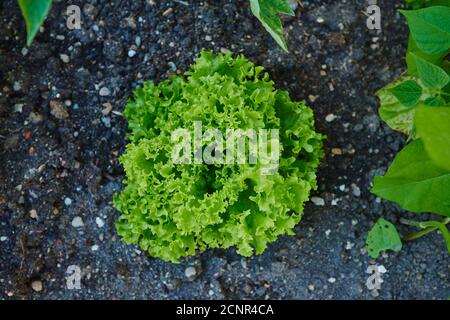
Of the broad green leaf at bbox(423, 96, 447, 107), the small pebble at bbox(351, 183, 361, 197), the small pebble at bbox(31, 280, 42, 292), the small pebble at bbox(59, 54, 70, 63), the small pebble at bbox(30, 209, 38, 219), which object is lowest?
the small pebble at bbox(31, 280, 42, 292)

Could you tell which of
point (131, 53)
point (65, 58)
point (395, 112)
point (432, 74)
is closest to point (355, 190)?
point (395, 112)

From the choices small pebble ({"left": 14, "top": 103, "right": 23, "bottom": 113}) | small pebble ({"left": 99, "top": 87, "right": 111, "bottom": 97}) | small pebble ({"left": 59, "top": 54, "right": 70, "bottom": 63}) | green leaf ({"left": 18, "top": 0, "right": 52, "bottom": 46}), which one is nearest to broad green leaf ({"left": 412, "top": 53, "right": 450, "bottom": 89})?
green leaf ({"left": 18, "top": 0, "right": 52, "bottom": 46})

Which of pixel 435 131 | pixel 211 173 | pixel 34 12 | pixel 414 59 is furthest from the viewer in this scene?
pixel 211 173

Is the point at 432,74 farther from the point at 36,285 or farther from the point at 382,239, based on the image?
the point at 36,285

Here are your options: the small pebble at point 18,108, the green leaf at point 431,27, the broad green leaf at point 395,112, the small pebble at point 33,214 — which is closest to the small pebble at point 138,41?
the small pebble at point 18,108

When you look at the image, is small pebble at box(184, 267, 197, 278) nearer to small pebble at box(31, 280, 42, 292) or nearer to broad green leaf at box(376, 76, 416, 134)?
small pebble at box(31, 280, 42, 292)
